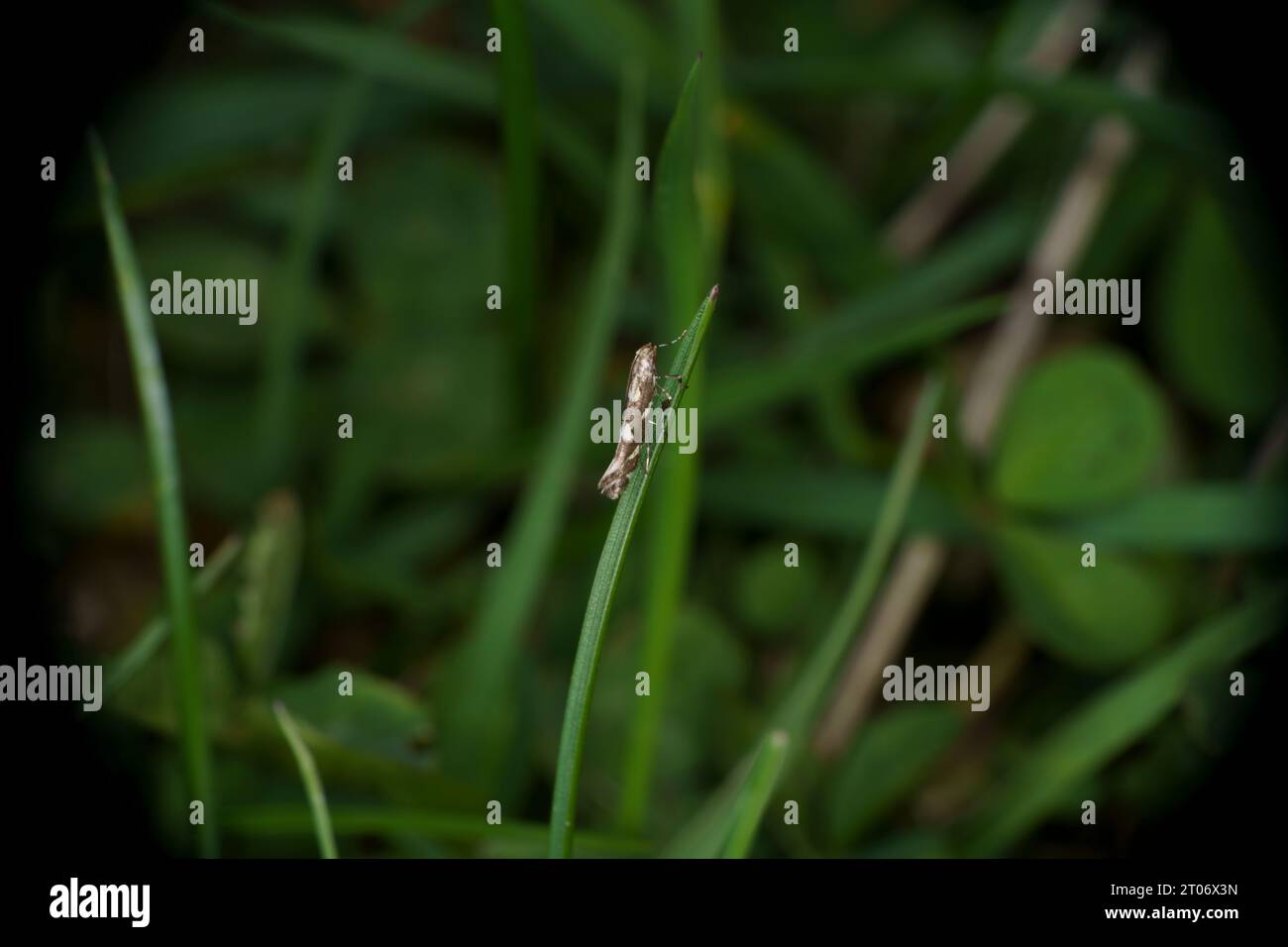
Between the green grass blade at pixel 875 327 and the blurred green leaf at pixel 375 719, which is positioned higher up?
the green grass blade at pixel 875 327

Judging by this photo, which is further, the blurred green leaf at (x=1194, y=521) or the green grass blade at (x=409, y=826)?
the blurred green leaf at (x=1194, y=521)

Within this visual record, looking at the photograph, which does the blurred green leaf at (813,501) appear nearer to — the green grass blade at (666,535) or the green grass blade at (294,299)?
the green grass blade at (666,535)

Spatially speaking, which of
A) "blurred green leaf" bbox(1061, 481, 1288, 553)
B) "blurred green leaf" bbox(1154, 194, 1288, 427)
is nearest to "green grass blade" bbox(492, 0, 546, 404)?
"blurred green leaf" bbox(1061, 481, 1288, 553)

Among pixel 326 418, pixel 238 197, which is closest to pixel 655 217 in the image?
pixel 326 418

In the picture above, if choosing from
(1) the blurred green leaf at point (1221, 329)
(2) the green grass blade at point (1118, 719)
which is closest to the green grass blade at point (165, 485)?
(2) the green grass blade at point (1118, 719)

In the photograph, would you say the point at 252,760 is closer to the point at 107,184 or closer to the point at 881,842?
the point at 107,184

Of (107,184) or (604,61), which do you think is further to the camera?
(604,61)

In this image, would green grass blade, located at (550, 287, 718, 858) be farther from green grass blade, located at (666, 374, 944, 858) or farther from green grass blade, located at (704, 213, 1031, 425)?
green grass blade, located at (704, 213, 1031, 425)

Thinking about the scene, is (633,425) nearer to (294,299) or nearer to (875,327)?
(875,327)
